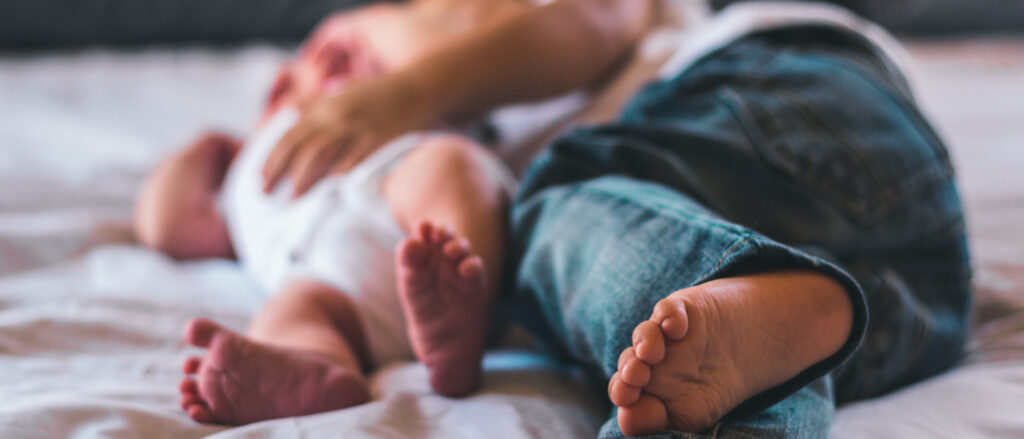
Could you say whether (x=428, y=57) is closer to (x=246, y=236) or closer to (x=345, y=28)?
(x=246, y=236)

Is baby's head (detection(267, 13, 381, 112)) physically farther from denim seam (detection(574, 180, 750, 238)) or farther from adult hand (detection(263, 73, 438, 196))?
denim seam (detection(574, 180, 750, 238))

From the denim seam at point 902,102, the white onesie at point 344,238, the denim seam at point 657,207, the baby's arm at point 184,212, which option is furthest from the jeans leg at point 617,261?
the baby's arm at point 184,212

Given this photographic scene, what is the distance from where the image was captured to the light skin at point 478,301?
35 centimetres

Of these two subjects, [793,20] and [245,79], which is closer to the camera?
[793,20]

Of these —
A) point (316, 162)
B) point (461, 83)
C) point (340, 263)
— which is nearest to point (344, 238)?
point (340, 263)

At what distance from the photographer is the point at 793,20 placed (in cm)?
70

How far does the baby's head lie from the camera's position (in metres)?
1.06

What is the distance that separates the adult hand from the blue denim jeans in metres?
0.22

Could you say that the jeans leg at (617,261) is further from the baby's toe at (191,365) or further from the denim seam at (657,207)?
the baby's toe at (191,365)

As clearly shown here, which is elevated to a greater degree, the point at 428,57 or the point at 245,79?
the point at 245,79

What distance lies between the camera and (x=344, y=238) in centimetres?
62

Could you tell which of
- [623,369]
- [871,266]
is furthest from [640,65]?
[623,369]

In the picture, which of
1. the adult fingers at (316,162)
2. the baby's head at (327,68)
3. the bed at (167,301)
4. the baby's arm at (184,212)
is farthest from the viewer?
the baby's head at (327,68)

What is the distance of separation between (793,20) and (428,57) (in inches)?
15.1
